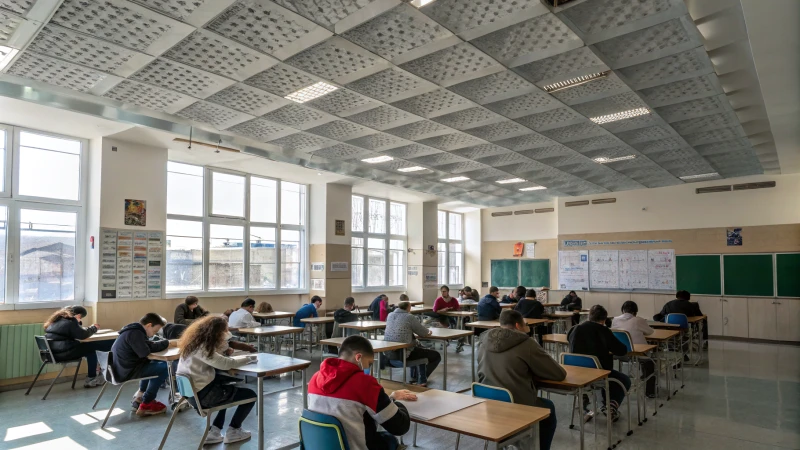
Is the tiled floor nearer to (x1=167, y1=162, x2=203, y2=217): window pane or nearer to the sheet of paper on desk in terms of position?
the sheet of paper on desk

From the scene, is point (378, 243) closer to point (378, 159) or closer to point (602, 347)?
point (378, 159)

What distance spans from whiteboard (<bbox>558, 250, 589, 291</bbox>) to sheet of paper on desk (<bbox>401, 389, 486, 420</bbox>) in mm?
11039

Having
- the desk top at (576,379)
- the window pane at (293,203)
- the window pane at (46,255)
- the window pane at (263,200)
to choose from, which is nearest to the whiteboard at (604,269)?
the window pane at (293,203)

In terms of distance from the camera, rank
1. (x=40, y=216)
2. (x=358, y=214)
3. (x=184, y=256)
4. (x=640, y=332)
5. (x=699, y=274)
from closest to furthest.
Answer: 1. (x=640, y=332)
2. (x=40, y=216)
3. (x=184, y=256)
4. (x=699, y=274)
5. (x=358, y=214)

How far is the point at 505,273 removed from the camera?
15.3m

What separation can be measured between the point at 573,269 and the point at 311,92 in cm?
1012

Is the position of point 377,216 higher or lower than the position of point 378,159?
lower

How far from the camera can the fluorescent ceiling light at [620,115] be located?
617cm

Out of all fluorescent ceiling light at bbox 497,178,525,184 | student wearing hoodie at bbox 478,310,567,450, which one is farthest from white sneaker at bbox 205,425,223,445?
fluorescent ceiling light at bbox 497,178,525,184

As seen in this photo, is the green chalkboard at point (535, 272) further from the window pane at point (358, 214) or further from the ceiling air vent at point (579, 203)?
the window pane at point (358, 214)

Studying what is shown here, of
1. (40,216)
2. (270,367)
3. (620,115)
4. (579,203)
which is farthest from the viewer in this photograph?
(579,203)

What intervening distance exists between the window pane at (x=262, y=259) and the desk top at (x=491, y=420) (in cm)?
882

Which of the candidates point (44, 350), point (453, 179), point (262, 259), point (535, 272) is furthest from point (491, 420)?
point (535, 272)

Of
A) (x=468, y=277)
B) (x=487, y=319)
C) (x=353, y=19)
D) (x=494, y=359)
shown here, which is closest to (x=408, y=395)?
(x=494, y=359)
